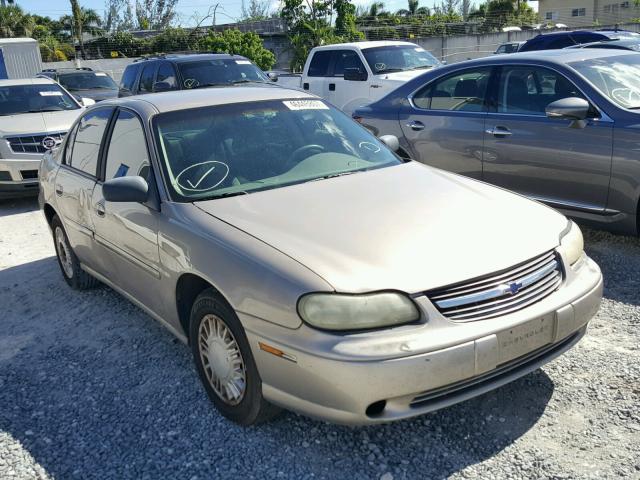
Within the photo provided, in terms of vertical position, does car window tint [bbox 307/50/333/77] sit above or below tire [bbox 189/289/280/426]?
above

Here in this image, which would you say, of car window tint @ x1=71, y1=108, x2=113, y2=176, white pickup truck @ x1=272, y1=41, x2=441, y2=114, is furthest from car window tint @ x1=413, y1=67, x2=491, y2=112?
white pickup truck @ x1=272, y1=41, x2=441, y2=114

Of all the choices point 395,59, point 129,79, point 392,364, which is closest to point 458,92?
point 392,364

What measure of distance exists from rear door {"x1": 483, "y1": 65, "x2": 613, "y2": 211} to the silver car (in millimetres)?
1676

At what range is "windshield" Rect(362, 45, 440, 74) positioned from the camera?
1172cm

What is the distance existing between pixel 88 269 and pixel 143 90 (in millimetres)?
7867

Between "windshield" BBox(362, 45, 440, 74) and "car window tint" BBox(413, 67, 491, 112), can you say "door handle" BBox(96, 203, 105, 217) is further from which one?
"windshield" BBox(362, 45, 440, 74)

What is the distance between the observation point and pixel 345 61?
12.1 m

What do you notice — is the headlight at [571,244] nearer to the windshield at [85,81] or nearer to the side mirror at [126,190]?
the side mirror at [126,190]

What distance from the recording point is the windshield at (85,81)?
51.6 feet

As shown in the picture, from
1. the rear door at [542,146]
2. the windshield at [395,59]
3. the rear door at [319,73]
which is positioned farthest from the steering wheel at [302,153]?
the rear door at [319,73]

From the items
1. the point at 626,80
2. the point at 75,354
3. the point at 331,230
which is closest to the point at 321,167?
the point at 331,230

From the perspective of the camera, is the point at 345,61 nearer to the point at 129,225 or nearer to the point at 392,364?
the point at 129,225

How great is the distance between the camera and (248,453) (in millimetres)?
2986

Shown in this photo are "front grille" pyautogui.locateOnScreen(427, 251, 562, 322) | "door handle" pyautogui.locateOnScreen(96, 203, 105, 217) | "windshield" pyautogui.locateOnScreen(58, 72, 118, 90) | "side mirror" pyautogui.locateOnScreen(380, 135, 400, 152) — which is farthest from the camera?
"windshield" pyautogui.locateOnScreen(58, 72, 118, 90)
